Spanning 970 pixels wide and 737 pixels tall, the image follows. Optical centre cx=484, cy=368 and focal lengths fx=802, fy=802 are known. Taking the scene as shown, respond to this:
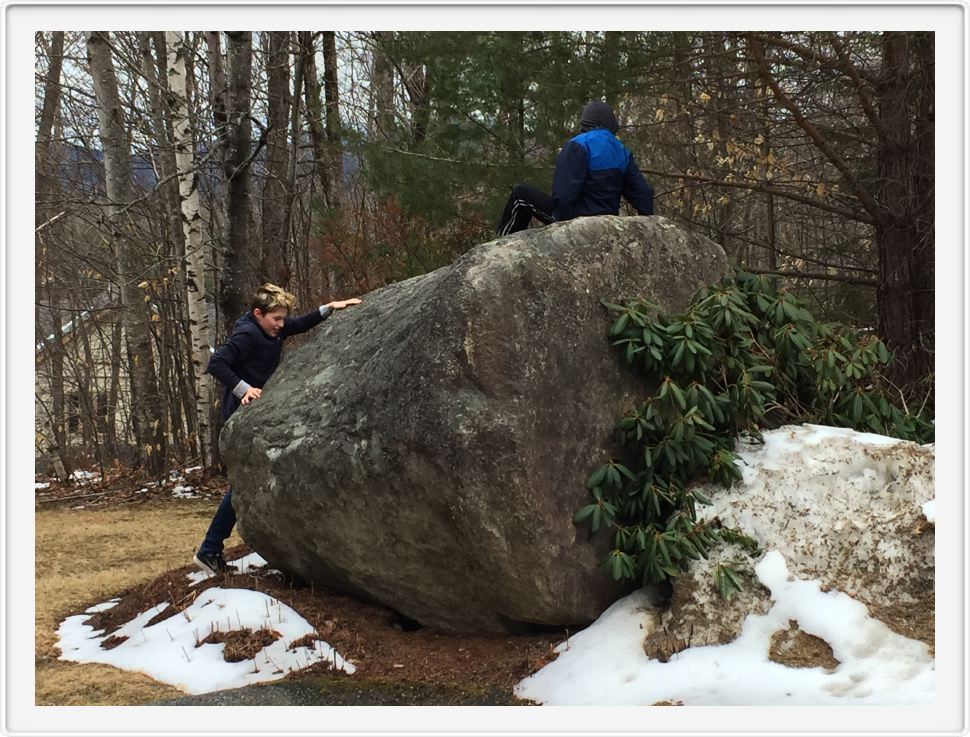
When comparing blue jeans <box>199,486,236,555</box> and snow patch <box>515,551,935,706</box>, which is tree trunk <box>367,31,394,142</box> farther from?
snow patch <box>515,551,935,706</box>

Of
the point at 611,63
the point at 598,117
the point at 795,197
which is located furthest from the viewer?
the point at 611,63

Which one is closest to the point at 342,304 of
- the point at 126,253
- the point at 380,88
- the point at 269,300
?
the point at 269,300

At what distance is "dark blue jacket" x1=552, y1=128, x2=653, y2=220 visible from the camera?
17.1 feet

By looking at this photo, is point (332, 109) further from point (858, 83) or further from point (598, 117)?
point (598, 117)

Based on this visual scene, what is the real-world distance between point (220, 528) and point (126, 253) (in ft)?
17.8

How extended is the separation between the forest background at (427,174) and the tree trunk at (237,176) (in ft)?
0.07

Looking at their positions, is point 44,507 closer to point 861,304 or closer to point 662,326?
point 662,326

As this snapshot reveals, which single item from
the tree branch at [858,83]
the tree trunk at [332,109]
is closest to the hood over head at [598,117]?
the tree branch at [858,83]

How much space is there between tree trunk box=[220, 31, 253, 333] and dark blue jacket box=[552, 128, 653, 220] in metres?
4.60

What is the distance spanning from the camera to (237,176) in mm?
8688

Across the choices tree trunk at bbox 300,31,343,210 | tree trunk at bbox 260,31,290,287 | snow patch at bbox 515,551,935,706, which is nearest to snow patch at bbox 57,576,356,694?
snow patch at bbox 515,551,935,706

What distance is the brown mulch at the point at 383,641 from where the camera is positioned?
4.00m

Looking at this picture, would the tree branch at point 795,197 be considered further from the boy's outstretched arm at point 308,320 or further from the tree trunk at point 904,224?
the boy's outstretched arm at point 308,320

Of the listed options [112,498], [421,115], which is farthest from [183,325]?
[421,115]
